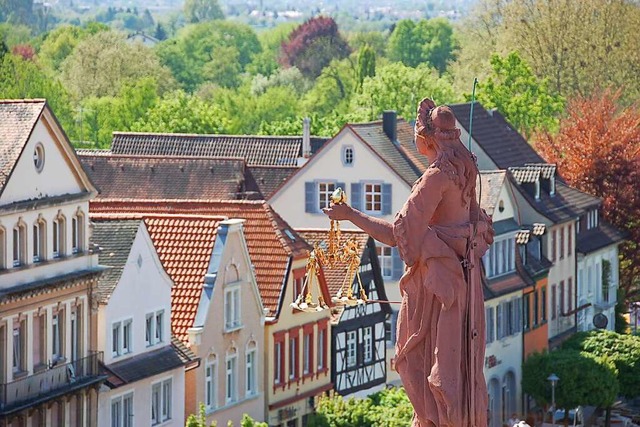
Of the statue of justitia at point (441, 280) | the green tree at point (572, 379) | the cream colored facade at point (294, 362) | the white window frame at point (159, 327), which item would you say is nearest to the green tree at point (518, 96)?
the green tree at point (572, 379)

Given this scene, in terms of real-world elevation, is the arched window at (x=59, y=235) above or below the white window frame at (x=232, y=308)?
above

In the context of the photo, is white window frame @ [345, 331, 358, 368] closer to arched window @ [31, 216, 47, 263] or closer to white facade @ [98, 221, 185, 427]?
white facade @ [98, 221, 185, 427]

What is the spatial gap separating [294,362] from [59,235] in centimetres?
1379

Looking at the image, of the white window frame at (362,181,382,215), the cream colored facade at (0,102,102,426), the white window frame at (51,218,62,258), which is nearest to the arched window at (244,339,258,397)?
the cream colored facade at (0,102,102,426)

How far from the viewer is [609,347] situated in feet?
286

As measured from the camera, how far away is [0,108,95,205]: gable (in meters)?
54.2

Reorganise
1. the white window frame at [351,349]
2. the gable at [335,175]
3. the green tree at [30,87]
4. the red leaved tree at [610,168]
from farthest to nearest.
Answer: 1. the green tree at [30,87]
2. the red leaved tree at [610,168]
3. the gable at [335,175]
4. the white window frame at [351,349]

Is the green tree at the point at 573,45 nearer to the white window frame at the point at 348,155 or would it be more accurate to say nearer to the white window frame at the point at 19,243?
the white window frame at the point at 348,155

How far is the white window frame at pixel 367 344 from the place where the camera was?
7419cm

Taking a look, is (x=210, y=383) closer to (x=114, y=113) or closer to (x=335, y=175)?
(x=335, y=175)

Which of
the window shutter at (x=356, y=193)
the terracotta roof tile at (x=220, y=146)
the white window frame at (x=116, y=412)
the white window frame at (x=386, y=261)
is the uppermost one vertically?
the terracotta roof tile at (x=220, y=146)

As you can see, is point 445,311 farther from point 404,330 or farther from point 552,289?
point 552,289

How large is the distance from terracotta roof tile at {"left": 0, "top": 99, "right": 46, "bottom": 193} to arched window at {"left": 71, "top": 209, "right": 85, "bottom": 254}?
108 inches

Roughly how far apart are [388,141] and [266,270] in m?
18.5
